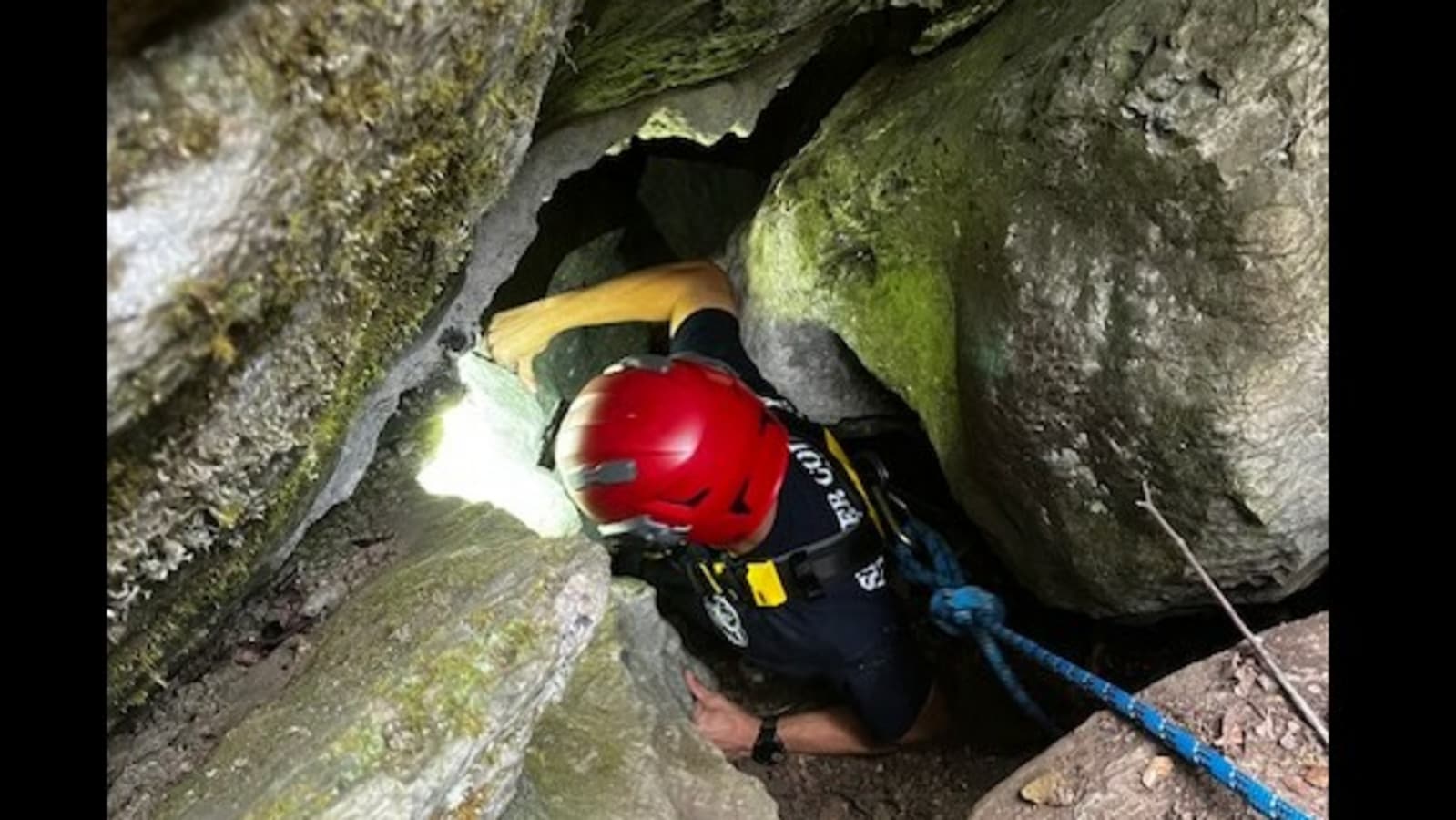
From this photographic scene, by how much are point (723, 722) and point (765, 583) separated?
2.78ft

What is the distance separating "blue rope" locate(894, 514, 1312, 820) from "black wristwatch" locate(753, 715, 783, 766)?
0.90m

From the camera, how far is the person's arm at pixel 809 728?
5059 mm

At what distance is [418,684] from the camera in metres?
2.64

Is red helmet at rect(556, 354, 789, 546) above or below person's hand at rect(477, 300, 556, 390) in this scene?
below

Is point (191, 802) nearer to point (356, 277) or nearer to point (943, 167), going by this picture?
point (356, 277)

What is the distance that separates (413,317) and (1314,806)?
2.44 metres

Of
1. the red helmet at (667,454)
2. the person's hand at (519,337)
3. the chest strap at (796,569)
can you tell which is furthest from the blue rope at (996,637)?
the person's hand at (519,337)

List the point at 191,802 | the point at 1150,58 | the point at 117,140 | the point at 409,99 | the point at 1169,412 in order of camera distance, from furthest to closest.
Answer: the point at 1169,412 < the point at 1150,58 < the point at 191,802 < the point at 409,99 < the point at 117,140

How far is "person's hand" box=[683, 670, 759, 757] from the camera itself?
16.6 ft

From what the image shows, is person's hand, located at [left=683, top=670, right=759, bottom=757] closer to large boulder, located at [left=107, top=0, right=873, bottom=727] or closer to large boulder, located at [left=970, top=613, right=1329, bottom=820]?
large boulder, located at [left=970, top=613, right=1329, bottom=820]

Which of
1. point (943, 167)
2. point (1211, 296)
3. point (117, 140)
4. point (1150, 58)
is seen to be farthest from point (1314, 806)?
point (117, 140)

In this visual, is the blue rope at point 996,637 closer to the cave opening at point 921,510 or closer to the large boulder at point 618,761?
the cave opening at point 921,510

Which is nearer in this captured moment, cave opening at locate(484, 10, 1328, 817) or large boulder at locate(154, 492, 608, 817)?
large boulder at locate(154, 492, 608, 817)

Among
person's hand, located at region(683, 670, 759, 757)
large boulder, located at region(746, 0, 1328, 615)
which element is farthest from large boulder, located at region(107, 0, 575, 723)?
person's hand, located at region(683, 670, 759, 757)
